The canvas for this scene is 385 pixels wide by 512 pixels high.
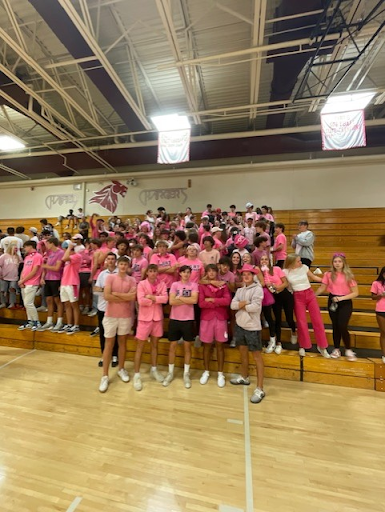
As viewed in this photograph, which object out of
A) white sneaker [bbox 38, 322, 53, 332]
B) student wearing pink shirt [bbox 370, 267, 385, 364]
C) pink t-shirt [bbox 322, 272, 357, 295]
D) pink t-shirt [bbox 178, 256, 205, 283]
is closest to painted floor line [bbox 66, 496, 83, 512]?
pink t-shirt [bbox 178, 256, 205, 283]

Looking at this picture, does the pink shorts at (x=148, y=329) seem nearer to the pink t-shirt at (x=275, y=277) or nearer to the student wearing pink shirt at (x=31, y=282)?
the pink t-shirt at (x=275, y=277)

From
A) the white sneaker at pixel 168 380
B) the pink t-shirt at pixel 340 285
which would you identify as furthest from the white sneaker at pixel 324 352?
the white sneaker at pixel 168 380

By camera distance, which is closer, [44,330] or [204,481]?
[204,481]

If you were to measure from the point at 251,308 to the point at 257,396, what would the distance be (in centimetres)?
101

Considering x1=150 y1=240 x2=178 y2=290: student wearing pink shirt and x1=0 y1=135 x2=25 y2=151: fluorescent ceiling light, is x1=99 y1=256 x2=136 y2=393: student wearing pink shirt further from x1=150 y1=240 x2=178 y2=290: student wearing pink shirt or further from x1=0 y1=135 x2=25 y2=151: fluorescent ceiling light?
x1=0 y1=135 x2=25 y2=151: fluorescent ceiling light

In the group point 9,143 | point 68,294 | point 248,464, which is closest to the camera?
point 248,464

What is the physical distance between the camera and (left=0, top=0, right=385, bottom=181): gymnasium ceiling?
4387 mm

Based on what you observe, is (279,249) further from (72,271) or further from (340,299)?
(72,271)

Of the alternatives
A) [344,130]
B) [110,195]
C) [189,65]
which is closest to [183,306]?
[189,65]

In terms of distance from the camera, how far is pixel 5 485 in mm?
1858

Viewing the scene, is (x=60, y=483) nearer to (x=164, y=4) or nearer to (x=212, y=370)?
(x=212, y=370)

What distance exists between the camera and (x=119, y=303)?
3.31 m

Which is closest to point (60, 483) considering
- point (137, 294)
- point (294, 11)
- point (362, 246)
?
point (137, 294)

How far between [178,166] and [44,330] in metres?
8.63
